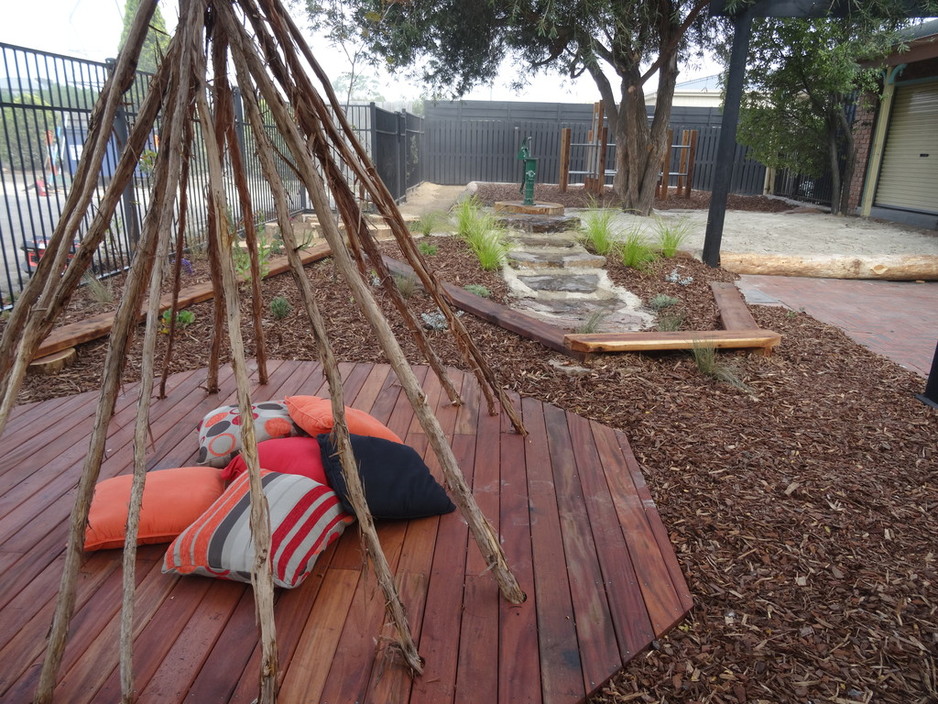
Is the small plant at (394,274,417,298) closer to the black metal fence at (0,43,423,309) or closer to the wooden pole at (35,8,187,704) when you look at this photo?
the black metal fence at (0,43,423,309)

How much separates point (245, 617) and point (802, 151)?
1401 cm

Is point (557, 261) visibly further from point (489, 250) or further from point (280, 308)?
point (280, 308)

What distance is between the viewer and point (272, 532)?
2002 mm

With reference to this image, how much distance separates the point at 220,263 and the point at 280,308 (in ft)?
10.2

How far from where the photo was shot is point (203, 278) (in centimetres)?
574

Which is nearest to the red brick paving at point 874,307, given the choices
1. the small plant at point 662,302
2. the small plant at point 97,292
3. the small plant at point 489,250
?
the small plant at point 662,302

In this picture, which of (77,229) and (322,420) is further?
(322,420)

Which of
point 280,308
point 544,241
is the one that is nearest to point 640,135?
point 544,241

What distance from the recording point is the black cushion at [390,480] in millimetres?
2311

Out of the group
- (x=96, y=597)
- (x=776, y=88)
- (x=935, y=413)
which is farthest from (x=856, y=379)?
(x=776, y=88)

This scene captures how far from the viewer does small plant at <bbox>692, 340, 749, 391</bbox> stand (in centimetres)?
384

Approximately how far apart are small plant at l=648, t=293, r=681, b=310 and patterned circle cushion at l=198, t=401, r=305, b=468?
384 centimetres

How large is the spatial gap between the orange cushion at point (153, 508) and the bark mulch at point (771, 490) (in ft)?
4.83

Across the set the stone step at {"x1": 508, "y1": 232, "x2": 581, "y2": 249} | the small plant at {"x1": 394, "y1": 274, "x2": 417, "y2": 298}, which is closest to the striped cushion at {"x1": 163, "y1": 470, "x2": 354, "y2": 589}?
the small plant at {"x1": 394, "y1": 274, "x2": 417, "y2": 298}
